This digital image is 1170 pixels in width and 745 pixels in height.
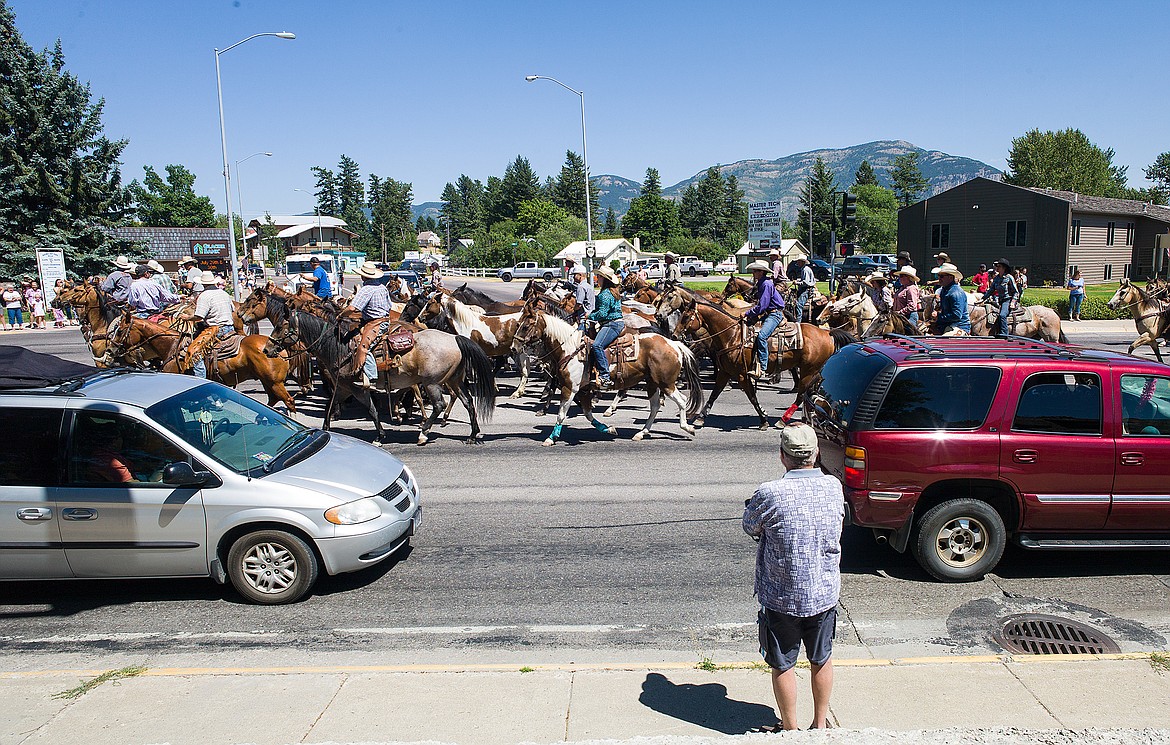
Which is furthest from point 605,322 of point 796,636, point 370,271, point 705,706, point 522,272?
point 522,272

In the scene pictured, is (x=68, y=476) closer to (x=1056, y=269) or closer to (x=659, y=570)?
(x=659, y=570)

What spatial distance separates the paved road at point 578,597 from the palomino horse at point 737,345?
435 centimetres

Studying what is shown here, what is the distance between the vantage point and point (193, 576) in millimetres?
6539

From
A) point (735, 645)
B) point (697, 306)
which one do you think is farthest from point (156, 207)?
point (735, 645)

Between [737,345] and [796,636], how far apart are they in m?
9.29

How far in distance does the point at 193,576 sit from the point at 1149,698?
22.1 feet

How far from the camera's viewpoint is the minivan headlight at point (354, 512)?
6.48 metres

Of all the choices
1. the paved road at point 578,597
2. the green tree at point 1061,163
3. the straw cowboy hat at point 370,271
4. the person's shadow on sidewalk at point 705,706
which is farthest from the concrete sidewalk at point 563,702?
the green tree at point 1061,163

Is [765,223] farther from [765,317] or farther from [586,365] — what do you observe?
[586,365]

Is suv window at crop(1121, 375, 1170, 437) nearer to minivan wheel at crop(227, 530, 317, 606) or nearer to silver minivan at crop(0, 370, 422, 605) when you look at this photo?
silver minivan at crop(0, 370, 422, 605)

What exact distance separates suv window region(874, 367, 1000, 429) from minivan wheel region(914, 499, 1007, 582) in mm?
704

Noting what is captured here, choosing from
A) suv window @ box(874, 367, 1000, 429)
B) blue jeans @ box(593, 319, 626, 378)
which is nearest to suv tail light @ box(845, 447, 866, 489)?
suv window @ box(874, 367, 1000, 429)

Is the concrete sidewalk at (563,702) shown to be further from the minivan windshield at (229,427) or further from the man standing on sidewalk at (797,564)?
the minivan windshield at (229,427)

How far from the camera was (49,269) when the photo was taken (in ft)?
121
